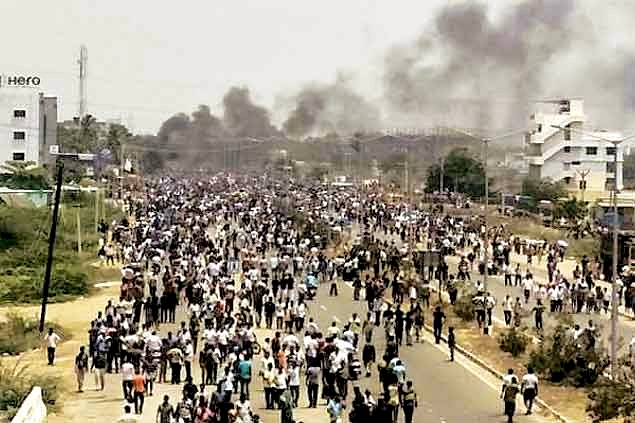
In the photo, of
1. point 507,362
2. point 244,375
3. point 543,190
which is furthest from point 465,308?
point 543,190

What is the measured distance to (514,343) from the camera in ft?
100

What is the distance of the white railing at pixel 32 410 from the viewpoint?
1966 centimetres

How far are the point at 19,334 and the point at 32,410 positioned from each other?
13785 mm

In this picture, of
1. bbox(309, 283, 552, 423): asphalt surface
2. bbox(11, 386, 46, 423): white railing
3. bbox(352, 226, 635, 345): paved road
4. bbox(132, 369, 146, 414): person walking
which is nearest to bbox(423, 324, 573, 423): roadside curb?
bbox(309, 283, 552, 423): asphalt surface

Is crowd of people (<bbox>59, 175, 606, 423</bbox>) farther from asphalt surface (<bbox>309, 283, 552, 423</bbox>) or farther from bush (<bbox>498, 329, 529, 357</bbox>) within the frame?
bush (<bbox>498, 329, 529, 357</bbox>)

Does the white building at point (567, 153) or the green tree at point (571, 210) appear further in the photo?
the white building at point (567, 153)

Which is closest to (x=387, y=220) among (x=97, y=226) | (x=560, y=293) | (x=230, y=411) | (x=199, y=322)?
(x=97, y=226)

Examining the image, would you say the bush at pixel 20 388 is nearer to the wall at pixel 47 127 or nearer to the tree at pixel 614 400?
the tree at pixel 614 400

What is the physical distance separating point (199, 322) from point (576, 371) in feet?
34.3

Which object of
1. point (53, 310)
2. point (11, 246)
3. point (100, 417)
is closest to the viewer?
point (100, 417)

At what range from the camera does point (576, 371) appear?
2659 cm

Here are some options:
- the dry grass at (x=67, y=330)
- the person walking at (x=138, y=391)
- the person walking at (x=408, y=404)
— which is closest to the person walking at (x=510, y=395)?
the person walking at (x=408, y=404)

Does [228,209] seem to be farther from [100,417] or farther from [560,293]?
[100,417]

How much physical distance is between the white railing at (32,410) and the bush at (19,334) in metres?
9.72
